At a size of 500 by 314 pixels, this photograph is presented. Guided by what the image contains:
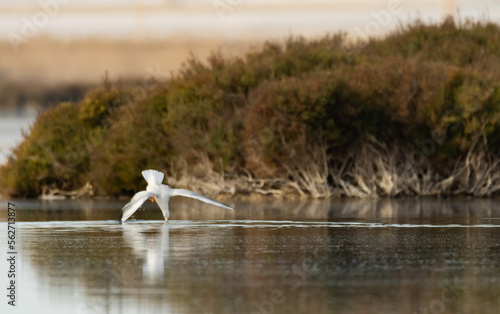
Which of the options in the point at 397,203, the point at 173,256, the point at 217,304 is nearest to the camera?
the point at 217,304

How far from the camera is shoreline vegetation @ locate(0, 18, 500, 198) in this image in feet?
111

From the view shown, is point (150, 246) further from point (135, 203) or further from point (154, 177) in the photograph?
point (154, 177)

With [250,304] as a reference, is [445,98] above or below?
above

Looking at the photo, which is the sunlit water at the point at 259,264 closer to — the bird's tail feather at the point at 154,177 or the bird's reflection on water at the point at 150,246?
the bird's reflection on water at the point at 150,246

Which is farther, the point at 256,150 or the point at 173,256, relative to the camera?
the point at 256,150

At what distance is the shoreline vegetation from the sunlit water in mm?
9877

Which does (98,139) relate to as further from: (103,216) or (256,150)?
(103,216)

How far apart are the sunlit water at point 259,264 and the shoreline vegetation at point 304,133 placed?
9877 millimetres

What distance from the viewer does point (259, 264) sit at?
1373 centimetres

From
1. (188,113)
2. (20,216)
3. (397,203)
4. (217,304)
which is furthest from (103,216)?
(217,304)

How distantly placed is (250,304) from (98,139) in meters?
31.5

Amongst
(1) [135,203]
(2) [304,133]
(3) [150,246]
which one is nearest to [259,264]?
(3) [150,246]

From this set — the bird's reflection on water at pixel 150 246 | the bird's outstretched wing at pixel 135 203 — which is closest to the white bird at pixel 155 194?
the bird's outstretched wing at pixel 135 203

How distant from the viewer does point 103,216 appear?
24906mm
